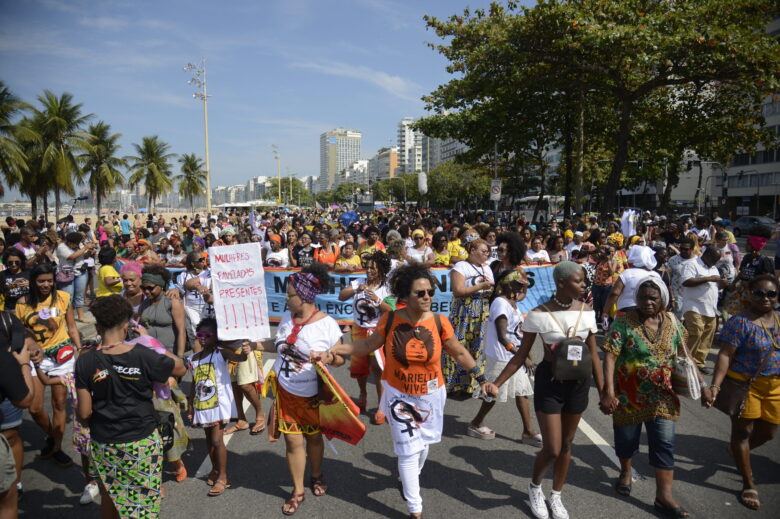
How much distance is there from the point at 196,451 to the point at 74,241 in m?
6.09

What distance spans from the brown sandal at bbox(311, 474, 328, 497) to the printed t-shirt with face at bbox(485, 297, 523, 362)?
1919 millimetres

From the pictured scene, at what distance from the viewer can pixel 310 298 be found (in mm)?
3578

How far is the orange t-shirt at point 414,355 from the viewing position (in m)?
3.34

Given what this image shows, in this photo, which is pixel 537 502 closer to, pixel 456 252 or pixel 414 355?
pixel 414 355

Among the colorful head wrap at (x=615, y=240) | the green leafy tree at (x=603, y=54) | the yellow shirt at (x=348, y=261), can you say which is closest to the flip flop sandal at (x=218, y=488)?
the yellow shirt at (x=348, y=261)

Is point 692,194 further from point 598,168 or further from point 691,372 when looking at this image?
point 691,372

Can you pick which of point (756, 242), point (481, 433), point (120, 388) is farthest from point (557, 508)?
point (756, 242)

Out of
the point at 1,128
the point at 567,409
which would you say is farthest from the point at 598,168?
the point at 567,409

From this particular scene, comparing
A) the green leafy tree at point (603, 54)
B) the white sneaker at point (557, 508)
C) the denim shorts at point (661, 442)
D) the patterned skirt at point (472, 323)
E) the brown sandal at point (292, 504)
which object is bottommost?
the brown sandal at point (292, 504)

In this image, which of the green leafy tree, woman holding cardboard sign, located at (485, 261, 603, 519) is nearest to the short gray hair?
woman holding cardboard sign, located at (485, 261, 603, 519)

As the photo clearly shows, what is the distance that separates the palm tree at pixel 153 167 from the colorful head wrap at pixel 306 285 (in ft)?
191

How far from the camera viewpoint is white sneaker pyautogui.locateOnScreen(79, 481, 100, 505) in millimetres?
3732

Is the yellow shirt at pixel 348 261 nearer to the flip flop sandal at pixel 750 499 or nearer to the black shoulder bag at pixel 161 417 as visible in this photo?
the black shoulder bag at pixel 161 417

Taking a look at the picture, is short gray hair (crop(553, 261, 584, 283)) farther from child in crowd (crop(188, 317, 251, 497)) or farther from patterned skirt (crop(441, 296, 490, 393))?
child in crowd (crop(188, 317, 251, 497))
